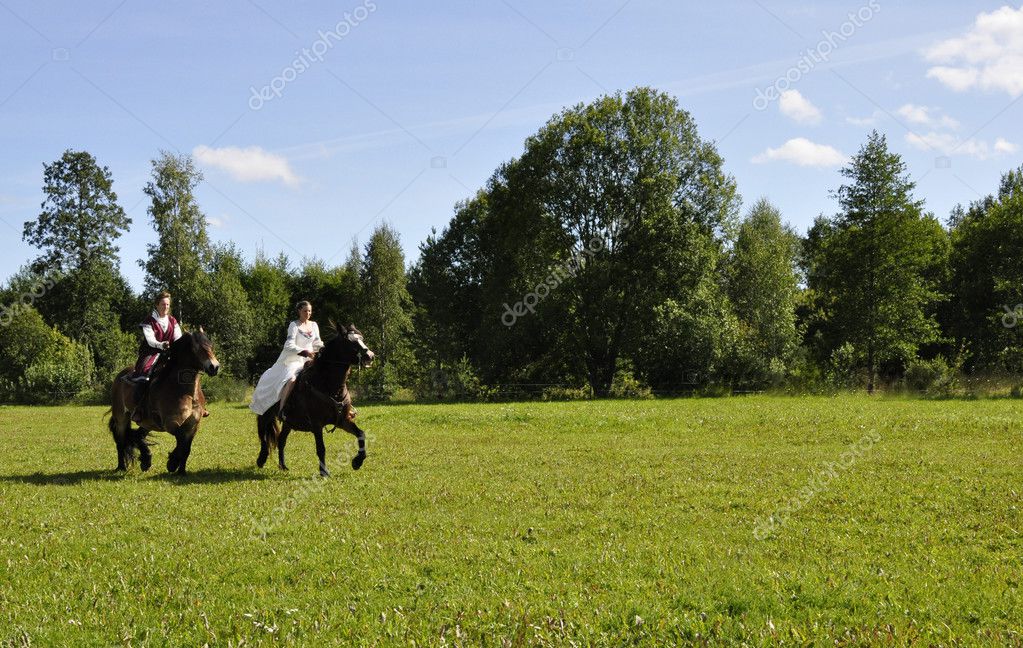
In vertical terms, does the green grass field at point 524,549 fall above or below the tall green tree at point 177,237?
below

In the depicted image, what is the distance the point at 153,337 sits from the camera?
1588cm

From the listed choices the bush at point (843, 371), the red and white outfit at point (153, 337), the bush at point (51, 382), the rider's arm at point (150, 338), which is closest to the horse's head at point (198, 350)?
the rider's arm at point (150, 338)

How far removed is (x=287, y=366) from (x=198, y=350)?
2.13 m

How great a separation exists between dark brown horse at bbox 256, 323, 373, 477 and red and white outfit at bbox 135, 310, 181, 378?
285 centimetres

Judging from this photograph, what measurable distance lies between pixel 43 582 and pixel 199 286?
57.3 meters

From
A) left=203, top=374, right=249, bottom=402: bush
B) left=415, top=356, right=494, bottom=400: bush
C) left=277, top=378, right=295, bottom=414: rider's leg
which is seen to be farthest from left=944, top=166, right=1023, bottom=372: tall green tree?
left=203, top=374, right=249, bottom=402: bush

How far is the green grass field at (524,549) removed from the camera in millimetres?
6809

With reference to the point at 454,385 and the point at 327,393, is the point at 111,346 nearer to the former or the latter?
the point at 454,385

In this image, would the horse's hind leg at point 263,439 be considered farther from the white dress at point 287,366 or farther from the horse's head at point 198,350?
the horse's head at point 198,350

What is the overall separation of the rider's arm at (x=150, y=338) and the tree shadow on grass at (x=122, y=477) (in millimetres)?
2834

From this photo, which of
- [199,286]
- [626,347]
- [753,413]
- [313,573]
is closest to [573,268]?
[626,347]

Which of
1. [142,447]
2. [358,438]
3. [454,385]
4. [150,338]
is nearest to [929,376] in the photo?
[454,385]

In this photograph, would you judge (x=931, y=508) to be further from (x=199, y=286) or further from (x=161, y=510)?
(x=199, y=286)

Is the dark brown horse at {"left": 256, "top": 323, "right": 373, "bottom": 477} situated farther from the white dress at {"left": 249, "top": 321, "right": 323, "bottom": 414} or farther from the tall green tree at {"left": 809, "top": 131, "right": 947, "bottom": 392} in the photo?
the tall green tree at {"left": 809, "top": 131, "right": 947, "bottom": 392}
